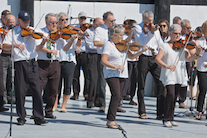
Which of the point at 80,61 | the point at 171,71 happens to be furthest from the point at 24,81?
the point at 80,61

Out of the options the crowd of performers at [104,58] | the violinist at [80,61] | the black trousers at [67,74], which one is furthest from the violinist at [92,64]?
the black trousers at [67,74]

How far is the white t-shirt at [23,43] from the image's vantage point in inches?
242

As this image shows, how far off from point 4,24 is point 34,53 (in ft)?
8.09

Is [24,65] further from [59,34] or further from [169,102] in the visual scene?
A: [169,102]

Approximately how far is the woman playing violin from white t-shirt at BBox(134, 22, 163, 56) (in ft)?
3.20

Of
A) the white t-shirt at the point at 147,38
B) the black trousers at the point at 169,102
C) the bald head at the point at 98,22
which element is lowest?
the black trousers at the point at 169,102

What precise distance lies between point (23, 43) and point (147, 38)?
221 cm

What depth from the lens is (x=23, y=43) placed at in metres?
6.19

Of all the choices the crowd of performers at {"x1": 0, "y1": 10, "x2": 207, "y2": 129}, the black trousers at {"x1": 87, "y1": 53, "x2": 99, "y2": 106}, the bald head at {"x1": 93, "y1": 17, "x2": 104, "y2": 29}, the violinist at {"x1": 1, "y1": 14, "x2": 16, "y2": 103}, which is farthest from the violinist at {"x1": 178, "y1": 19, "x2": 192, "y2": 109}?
the violinist at {"x1": 1, "y1": 14, "x2": 16, "y2": 103}

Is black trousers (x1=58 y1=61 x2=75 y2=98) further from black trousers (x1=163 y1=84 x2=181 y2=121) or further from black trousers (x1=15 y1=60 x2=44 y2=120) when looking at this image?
black trousers (x1=163 y1=84 x2=181 y2=121)

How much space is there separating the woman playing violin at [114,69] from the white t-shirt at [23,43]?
113cm

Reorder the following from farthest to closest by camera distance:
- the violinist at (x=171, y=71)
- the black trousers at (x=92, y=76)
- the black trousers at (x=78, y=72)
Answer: the black trousers at (x=78, y=72)
the black trousers at (x=92, y=76)
the violinist at (x=171, y=71)

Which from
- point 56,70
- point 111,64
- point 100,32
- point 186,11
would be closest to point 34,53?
point 56,70

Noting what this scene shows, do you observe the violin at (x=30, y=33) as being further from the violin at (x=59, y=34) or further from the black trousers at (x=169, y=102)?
the black trousers at (x=169, y=102)
